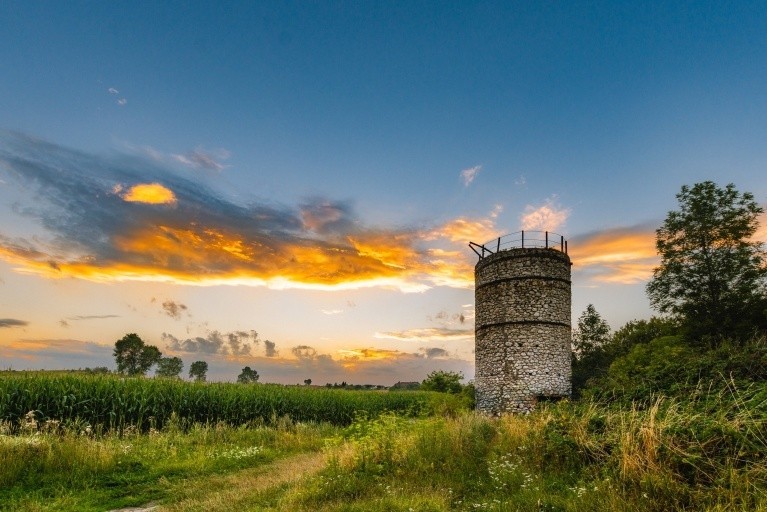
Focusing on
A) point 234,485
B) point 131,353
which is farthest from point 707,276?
point 131,353

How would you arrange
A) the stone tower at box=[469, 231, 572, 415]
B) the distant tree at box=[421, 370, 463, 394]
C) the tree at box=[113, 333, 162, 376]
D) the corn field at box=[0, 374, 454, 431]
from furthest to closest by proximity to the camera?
the tree at box=[113, 333, 162, 376] → the distant tree at box=[421, 370, 463, 394] → the stone tower at box=[469, 231, 572, 415] → the corn field at box=[0, 374, 454, 431]

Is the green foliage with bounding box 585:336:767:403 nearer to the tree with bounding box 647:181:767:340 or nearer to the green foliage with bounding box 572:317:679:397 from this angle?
the tree with bounding box 647:181:767:340

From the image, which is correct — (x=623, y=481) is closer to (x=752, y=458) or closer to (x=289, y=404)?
(x=752, y=458)

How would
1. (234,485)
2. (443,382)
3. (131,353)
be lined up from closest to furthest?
(234,485)
(443,382)
(131,353)

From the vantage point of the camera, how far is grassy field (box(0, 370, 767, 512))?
20.8 feet

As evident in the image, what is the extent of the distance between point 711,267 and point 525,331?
51.9 feet

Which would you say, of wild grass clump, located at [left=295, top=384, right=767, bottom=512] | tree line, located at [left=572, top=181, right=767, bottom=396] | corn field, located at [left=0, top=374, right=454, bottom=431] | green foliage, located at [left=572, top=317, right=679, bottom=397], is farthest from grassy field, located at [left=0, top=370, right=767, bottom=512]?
green foliage, located at [left=572, top=317, right=679, bottom=397]

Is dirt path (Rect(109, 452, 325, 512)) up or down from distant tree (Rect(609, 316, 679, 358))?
down

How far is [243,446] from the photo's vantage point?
14047mm

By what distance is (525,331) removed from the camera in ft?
82.9

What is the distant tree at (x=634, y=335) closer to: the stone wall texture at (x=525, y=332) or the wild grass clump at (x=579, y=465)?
the stone wall texture at (x=525, y=332)

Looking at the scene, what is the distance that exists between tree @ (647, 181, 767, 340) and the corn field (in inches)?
981

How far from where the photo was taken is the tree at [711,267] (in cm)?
2927

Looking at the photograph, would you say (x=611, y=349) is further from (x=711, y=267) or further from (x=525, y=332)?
(x=525, y=332)
